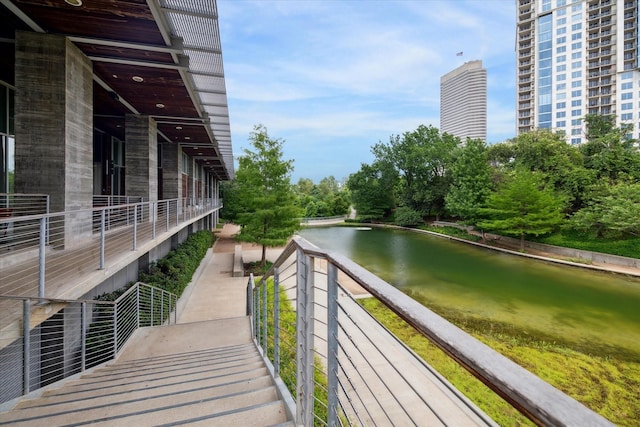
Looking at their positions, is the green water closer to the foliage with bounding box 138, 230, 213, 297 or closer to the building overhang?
the foliage with bounding box 138, 230, 213, 297

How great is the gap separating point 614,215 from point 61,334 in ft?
75.5

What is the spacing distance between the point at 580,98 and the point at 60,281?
215 ft

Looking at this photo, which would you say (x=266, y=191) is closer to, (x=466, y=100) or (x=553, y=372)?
(x=553, y=372)

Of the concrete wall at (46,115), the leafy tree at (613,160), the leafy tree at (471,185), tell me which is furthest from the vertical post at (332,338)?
the leafy tree at (613,160)

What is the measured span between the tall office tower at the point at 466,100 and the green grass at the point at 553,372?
141382mm

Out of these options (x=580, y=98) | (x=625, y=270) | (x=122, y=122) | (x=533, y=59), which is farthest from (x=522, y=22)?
(x=122, y=122)

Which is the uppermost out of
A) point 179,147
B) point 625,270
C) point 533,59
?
point 533,59

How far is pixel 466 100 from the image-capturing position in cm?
14212

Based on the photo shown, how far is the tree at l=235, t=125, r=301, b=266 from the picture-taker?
15.5 m

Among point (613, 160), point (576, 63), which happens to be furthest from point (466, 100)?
point (613, 160)

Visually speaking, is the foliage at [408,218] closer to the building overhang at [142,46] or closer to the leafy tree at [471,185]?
the leafy tree at [471,185]

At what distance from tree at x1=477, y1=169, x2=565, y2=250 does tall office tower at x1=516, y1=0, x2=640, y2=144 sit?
3332 centimetres

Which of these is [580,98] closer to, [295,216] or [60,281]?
[295,216]

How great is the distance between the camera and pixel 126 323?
6379 mm
